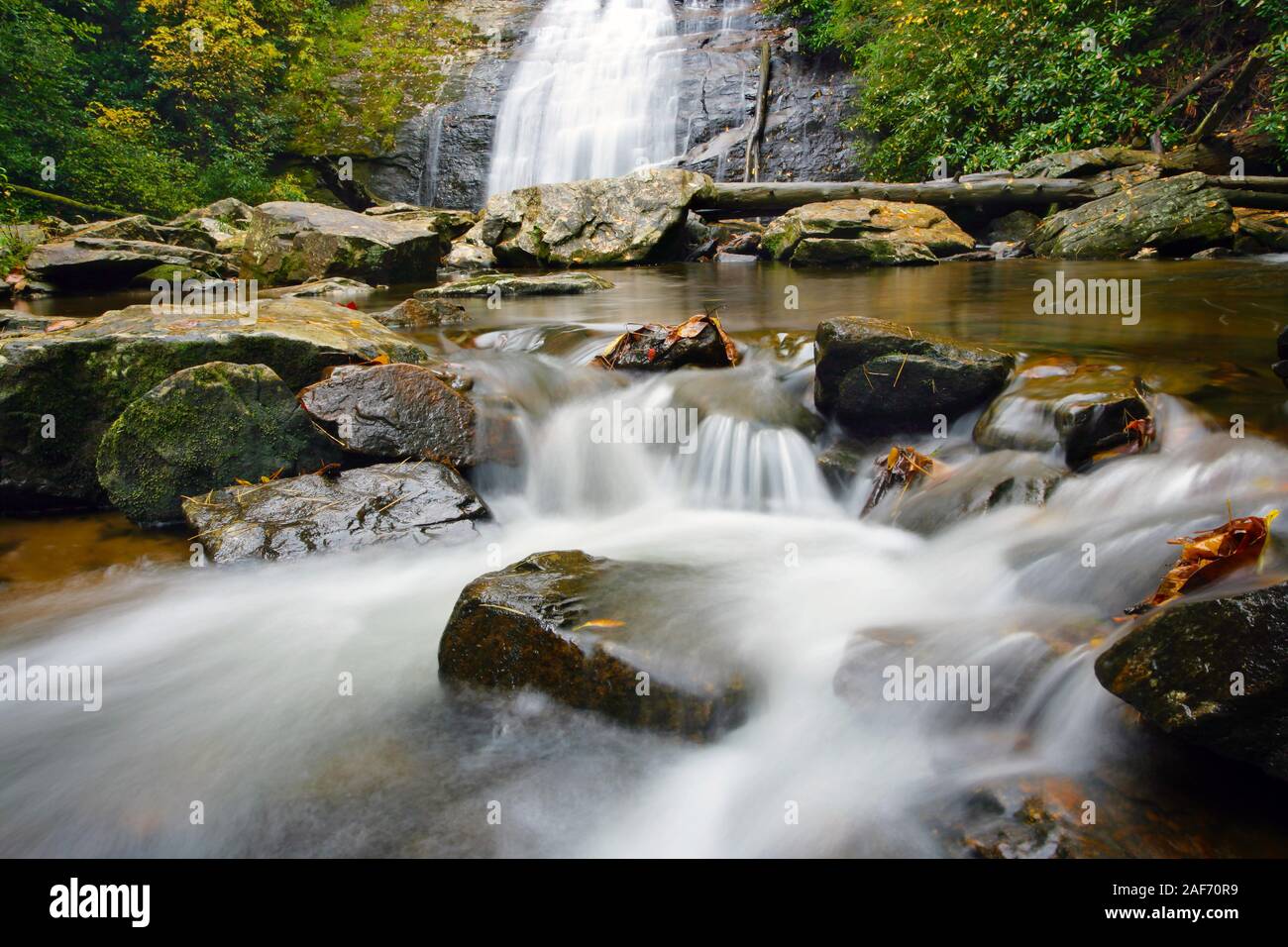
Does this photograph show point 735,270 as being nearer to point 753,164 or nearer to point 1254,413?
point 753,164

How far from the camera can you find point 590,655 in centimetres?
262

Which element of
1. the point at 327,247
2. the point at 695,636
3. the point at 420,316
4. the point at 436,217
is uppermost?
the point at 436,217

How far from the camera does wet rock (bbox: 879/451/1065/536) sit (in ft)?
11.9

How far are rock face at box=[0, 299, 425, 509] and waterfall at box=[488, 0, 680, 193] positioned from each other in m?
12.4

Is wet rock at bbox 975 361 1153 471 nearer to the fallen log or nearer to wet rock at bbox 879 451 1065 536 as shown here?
wet rock at bbox 879 451 1065 536

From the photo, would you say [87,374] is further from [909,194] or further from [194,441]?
[909,194]

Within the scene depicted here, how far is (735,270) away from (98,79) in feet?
55.6

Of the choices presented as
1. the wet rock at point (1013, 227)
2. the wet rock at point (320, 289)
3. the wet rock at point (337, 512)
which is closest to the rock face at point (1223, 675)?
the wet rock at point (337, 512)

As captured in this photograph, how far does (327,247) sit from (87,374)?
6.42 m

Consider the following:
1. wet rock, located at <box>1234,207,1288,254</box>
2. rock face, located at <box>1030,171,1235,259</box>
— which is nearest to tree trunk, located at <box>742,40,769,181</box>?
rock face, located at <box>1030,171,1235,259</box>

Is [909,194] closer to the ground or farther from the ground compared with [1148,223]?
farther from the ground

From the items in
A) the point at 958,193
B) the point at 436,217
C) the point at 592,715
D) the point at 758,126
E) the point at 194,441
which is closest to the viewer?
the point at 592,715

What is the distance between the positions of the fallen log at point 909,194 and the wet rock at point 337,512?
34.3ft

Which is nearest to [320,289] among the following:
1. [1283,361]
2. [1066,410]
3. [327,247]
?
[327,247]
